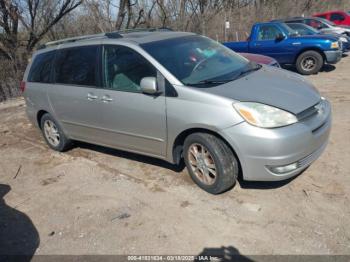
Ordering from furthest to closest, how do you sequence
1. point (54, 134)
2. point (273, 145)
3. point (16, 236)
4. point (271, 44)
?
point (271, 44) < point (54, 134) < point (16, 236) < point (273, 145)

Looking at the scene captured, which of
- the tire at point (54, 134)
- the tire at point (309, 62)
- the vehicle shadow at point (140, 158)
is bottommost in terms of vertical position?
the vehicle shadow at point (140, 158)

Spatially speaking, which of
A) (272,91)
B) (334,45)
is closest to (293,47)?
(334,45)

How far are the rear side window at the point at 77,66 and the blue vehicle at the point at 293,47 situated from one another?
7112 millimetres

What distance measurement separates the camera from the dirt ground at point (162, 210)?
3.18m

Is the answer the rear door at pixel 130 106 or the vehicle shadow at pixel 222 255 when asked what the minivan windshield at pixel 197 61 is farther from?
the vehicle shadow at pixel 222 255

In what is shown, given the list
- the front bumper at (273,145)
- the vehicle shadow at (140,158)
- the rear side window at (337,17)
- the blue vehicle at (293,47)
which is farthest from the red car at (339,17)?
the front bumper at (273,145)

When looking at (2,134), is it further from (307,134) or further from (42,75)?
(307,134)

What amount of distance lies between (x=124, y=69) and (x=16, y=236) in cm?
227

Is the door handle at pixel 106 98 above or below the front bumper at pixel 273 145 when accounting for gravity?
above

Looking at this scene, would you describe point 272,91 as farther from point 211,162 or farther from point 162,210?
point 162,210

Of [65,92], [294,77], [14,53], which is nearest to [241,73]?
[294,77]

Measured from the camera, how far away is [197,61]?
14.0ft

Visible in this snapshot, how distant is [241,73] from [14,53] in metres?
12.0

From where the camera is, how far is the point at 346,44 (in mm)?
12539
